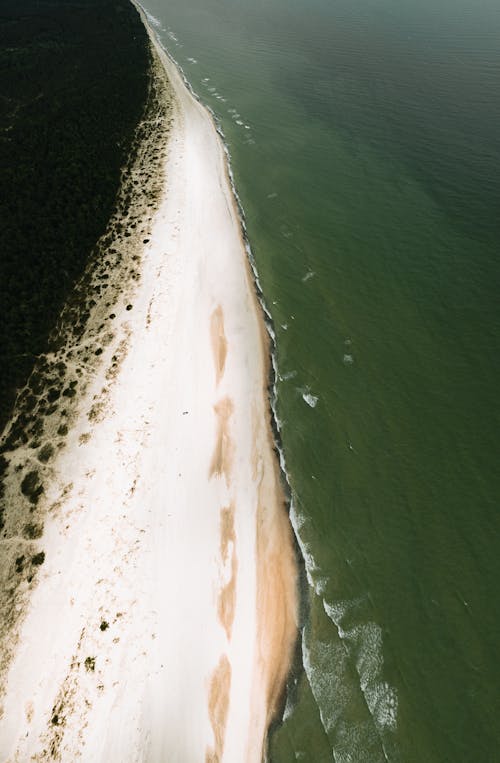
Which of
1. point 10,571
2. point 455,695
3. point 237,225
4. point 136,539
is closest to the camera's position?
point 455,695

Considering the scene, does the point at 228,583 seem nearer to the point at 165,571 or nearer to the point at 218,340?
the point at 165,571

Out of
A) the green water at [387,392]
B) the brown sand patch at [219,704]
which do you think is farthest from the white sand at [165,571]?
the green water at [387,392]

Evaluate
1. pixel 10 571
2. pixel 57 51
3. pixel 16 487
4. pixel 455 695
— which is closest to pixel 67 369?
pixel 16 487

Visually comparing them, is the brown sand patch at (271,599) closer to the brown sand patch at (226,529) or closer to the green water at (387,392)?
the green water at (387,392)

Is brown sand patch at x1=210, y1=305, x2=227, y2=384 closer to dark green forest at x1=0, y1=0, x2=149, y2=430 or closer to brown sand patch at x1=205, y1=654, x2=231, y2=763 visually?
dark green forest at x1=0, y1=0, x2=149, y2=430

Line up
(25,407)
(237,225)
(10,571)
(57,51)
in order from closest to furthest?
(10,571) < (25,407) < (237,225) < (57,51)

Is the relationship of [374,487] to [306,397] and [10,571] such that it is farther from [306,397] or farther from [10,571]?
[10,571]

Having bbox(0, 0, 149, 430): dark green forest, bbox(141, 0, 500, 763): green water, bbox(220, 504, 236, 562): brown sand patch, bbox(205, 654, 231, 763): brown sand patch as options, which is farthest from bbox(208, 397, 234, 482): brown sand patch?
bbox(0, 0, 149, 430): dark green forest
